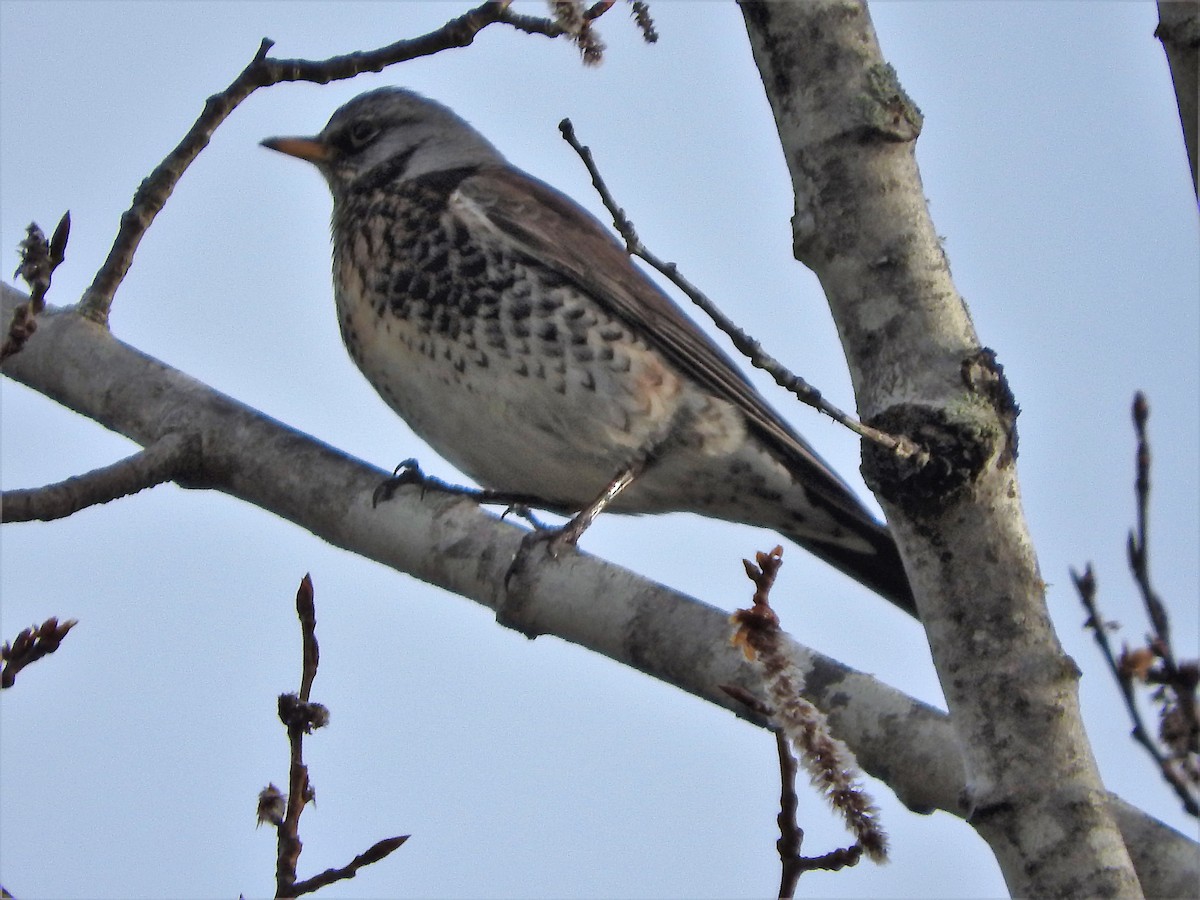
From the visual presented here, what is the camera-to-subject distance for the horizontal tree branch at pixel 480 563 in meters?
Answer: 2.80

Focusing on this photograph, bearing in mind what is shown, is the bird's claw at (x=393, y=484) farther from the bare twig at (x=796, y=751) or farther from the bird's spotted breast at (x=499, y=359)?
the bare twig at (x=796, y=751)

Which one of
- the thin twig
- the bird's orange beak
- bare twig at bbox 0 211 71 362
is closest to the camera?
→ the thin twig

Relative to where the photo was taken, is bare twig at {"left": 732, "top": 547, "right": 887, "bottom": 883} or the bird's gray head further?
the bird's gray head

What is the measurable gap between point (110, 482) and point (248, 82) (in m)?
1.05


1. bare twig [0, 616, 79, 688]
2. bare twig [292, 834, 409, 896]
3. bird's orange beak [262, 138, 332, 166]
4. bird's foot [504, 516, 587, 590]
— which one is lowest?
bare twig [292, 834, 409, 896]

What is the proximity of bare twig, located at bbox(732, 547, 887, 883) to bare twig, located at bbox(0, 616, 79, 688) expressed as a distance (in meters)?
1.50

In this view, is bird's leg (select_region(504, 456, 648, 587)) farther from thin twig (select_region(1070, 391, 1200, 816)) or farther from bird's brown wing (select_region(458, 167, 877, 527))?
thin twig (select_region(1070, 391, 1200, 816))

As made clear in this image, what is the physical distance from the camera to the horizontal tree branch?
9.19ft

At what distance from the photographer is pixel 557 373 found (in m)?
4.65

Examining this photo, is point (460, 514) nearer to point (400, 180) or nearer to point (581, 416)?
point (581, 416)

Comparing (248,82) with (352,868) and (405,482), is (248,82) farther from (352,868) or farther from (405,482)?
(352,868)

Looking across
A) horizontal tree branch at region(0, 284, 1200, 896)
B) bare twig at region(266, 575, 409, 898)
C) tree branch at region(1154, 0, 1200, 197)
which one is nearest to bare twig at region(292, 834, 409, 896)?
bare twig at region(266, 575, 409, 898)

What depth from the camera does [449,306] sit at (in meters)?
4.69

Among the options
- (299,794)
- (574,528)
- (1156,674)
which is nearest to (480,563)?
(574,528)
